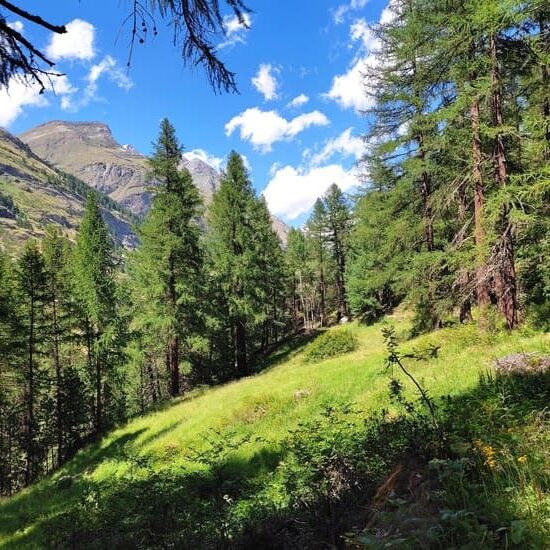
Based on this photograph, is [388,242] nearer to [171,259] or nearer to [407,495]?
[171,259]

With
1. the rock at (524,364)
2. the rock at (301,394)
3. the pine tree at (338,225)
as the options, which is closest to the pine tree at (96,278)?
the rock at (301,394)

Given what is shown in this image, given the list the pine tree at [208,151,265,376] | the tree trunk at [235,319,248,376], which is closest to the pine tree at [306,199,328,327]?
the pine tree at [208,151,265,376]

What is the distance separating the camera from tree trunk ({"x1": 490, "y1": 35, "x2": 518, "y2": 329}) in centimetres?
1223

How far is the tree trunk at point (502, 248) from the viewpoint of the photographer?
1223 cm

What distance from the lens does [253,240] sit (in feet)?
103

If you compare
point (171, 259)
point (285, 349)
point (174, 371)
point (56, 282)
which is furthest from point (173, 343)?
point (285, 349)

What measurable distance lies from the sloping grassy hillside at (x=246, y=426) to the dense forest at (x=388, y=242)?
83.0 inches

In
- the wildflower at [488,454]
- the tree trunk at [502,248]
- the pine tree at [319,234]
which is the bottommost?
the wildflower at [488,454]

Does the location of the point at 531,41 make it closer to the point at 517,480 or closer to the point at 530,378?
the point at 530,378

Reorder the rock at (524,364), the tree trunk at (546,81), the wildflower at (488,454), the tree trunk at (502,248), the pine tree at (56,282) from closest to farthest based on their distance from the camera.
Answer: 1. the wildflower at (488,454)
2. the rock at (524,364)
3. the tree trunk at (546,81)
4. the tree trunk at (502,248)
5. the pine tree at (56,282)

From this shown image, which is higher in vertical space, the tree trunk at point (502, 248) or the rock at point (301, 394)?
the tree trunk at point (502, 248)

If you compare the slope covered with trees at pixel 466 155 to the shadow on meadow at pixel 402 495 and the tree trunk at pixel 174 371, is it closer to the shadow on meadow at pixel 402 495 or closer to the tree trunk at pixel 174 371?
the shadow on meadow at pixel 402 495

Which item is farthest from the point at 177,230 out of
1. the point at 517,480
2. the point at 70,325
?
the point at 517,480

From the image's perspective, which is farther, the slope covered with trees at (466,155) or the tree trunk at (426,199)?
the tree trunk at (426,199)
